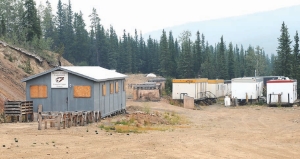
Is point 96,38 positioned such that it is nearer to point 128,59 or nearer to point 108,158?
point 128,59

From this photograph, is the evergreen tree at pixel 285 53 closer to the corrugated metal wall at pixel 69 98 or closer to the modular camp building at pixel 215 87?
the modular camp building at pixel 215 87

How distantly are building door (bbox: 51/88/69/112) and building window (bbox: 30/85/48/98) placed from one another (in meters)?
0.50

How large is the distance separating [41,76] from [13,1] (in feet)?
171

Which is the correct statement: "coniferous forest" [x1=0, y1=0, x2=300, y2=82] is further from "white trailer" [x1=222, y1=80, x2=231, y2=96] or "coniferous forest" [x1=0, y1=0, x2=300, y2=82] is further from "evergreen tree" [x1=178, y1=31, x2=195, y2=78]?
"white trailer" [x1=222, y1=80, x2=231, y2=96]

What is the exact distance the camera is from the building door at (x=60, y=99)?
24.8 metres

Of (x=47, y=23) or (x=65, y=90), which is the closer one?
(x=65, y=90)

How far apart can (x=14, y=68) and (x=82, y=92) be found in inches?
554

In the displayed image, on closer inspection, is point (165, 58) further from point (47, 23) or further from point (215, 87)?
point (215, 87)

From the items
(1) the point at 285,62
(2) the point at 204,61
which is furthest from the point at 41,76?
(2) the point at 204,61

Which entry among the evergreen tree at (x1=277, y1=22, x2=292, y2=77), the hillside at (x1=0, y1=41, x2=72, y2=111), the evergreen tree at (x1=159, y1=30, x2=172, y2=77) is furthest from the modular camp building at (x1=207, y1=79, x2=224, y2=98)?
the evergreen tree at (x1=159, y1=30, x2=172, y2=77)

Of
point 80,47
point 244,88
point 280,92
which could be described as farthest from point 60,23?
point 280,92

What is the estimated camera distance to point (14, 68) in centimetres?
3631

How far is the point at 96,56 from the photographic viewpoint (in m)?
94.1

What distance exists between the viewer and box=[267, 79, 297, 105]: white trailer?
41.8 m
